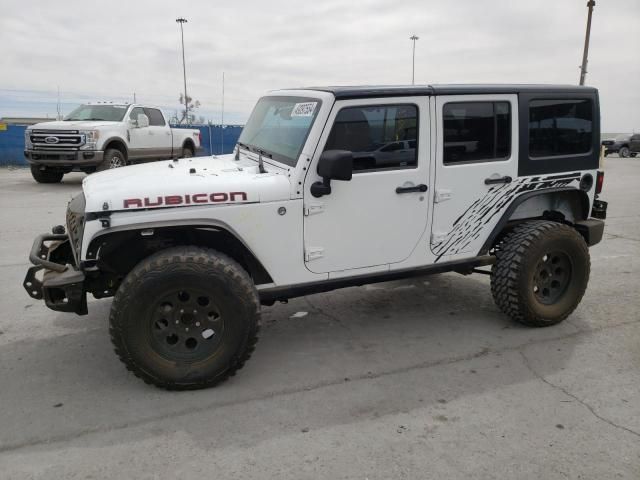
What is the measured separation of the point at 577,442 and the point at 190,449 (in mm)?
2048

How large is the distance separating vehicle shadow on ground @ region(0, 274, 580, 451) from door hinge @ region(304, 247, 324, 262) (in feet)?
2.53

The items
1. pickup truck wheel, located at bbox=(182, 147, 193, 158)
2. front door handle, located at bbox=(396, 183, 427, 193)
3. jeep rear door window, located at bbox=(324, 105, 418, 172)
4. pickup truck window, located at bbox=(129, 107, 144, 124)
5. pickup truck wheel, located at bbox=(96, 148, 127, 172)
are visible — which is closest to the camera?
jeep rear door window, located at bbox=(324, 105, 418, 172)

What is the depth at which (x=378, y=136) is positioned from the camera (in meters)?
3.78

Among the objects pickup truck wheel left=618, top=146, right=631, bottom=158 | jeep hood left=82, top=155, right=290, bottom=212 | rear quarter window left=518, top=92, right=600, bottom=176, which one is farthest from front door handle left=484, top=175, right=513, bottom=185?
pickup truck wheel left=618, top=146, right=631, bottom=158

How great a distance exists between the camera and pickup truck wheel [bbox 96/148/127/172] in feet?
42.1

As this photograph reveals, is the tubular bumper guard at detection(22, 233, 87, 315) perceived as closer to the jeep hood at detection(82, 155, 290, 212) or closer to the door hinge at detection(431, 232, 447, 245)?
the jeep hood at detection(82, 155, 290, 212)

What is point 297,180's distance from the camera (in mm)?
3545

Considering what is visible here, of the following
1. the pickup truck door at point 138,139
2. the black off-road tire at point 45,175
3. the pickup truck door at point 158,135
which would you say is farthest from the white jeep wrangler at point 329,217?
the pickup truck door at point 158,135

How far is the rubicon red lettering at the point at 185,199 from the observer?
319 centimetres

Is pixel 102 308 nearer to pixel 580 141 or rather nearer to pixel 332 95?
pixel 332 95

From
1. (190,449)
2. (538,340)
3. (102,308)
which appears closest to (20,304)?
(102,308)

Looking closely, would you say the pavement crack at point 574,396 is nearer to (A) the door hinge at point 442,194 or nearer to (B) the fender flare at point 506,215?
(B) the fender flare at point 506,215

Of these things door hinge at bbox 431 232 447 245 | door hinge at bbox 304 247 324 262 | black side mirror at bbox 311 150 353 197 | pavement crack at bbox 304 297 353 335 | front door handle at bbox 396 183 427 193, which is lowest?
pavement crack at bbox 304 297 353 335

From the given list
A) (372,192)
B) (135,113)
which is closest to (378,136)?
(372,192)
